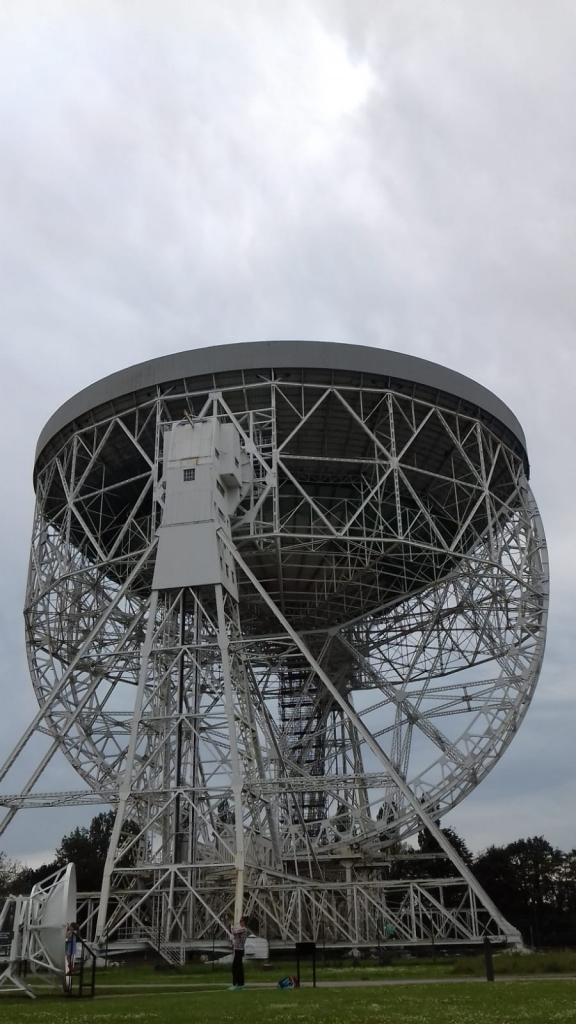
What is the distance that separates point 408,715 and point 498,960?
45.5 ft

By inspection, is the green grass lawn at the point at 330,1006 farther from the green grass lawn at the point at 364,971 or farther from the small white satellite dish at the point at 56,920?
the green grass lawn at the point at 364,971

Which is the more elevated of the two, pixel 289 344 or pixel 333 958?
pixel 289 344

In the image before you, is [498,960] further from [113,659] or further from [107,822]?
[107,822]

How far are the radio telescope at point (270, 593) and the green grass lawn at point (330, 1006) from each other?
1047 cm

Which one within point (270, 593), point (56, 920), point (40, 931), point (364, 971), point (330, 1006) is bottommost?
point (330, 1006)

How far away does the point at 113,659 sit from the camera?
3194 centimetres

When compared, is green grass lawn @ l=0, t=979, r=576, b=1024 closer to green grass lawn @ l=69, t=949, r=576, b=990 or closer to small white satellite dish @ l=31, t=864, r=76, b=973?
small white satellite dish @ l=31, t=864, r=76, b=973

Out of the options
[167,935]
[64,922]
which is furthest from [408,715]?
[64,922]

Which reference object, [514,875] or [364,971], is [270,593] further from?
[514,875]

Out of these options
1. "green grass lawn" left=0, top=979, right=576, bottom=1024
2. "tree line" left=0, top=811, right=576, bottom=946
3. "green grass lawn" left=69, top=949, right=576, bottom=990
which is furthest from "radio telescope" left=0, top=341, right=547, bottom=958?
"tree line" left=0, top=811, right=576, bottom=946

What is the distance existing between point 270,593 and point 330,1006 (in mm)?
23541

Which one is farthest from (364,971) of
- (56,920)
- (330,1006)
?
(330,1006)

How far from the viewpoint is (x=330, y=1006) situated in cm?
1220

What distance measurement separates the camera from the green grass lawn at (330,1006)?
10367 mm
